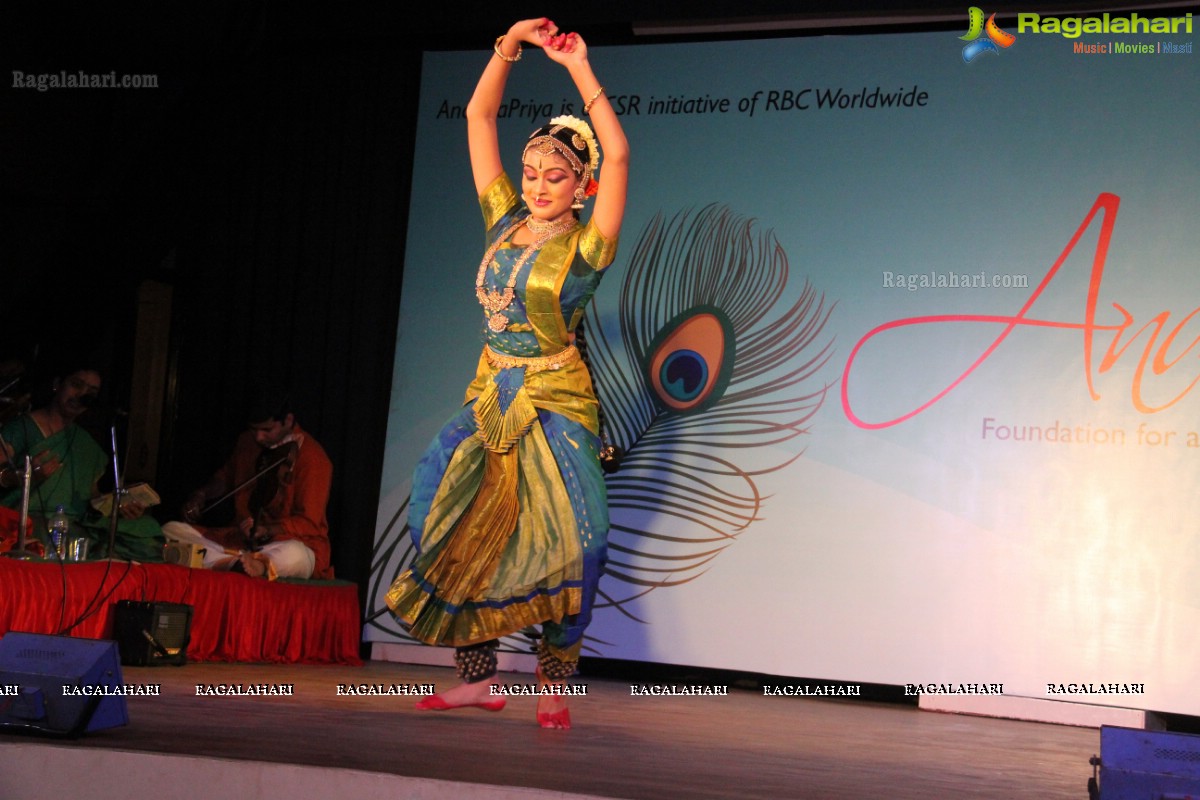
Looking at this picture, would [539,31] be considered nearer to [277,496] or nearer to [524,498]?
[524,498]

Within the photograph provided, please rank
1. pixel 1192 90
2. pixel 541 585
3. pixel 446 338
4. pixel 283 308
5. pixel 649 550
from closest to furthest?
pixel 541 585 < pixel 1192 90 < pixel 649 550 < pixel 446 338 < pixel 283 308

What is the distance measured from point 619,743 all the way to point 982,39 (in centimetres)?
360

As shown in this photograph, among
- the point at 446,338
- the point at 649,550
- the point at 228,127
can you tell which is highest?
the point at 228,127

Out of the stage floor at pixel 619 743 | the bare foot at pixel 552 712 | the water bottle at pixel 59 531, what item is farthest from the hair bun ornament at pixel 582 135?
the water bottle at pixel 59 531

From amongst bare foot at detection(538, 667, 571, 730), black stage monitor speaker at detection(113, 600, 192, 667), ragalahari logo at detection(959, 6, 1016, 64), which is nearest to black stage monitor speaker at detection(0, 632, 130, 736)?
bare foot at detection(538, 667, 571, 730)

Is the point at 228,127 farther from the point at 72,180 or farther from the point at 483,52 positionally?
the point at 483,52

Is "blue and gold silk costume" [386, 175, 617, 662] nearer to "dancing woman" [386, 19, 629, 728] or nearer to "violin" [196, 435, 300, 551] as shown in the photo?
"dancing woman" [386, 19, 629, 728]

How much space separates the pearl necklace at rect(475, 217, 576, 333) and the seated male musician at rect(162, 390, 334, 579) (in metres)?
2.37

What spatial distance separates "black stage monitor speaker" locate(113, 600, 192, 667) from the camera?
4.44 meters

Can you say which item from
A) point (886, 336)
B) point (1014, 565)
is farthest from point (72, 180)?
point (1014, 565)

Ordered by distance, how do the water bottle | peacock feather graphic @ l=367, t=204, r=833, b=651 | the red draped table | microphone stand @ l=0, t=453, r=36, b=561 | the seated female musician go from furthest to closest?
peacock feather graphic @ l=367, t=204, r=833, b=651 → the seated female musician → the water bottle → microphone stand @ l=0, t=453, r=36, b=561 → the red draped table

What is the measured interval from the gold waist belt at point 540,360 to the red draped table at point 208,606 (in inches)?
72.3

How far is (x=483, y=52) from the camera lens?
19.8 ft

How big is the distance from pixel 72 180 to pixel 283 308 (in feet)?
3.79
